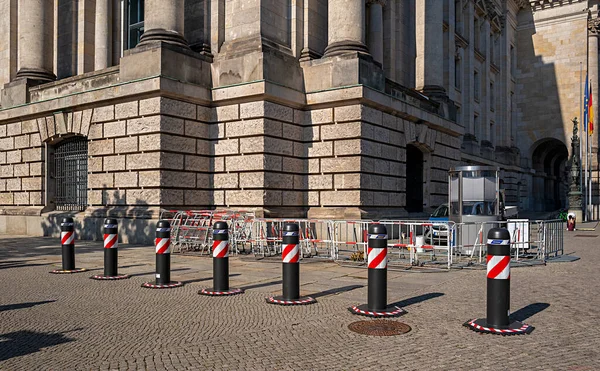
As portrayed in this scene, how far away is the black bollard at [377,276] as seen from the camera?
7770 mm

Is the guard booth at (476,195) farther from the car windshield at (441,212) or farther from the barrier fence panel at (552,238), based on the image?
the car windshield at (441,212)

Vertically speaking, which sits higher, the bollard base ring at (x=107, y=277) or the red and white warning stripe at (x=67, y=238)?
the red and white warning stripe at (x=67, y=238)

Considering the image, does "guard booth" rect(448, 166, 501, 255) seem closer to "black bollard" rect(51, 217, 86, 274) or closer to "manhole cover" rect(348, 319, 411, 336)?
"manhole cover" rect(348, 319, 411, 336)

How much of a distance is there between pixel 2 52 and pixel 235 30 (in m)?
13.9

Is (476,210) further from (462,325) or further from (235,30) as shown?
(235,30)

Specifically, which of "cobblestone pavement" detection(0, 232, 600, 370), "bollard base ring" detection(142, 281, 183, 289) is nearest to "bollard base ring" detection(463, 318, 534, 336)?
"cobblestone pavement" detection(0, 232, 600, 370)

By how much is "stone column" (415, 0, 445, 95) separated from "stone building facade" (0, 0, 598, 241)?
260 cm

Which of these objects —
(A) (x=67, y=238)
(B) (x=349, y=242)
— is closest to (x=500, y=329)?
(B) (x=349, y=242)

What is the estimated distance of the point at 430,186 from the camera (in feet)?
82.0

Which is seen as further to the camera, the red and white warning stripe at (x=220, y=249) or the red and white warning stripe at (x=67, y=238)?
the red and white warning stripe at (x=67, y=238)

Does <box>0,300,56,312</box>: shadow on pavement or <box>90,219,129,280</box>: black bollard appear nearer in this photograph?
<box>0,300,56,312</box>: shadow on pavement

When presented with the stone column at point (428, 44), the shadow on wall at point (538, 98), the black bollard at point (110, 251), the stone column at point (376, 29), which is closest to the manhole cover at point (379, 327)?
the black bollard at point (110, 251)

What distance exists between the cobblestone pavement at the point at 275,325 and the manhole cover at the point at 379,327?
159 mm

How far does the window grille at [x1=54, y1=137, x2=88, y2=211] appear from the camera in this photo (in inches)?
851
